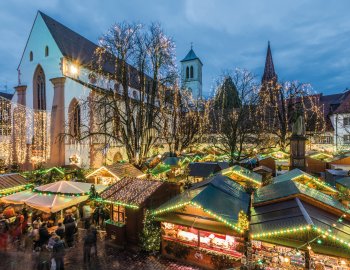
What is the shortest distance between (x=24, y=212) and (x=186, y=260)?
917cm

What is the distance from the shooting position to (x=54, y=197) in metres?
12.1

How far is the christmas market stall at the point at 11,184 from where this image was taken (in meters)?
13.9

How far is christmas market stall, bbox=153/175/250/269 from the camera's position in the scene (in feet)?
26.6

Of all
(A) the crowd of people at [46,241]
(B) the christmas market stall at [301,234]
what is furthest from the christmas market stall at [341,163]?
(A) the crowd of people at [46,241]

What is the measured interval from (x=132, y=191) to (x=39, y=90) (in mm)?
25596

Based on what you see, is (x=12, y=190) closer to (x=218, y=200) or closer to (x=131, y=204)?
(x=131, y=204)

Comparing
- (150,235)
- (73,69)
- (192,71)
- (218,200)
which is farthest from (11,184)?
(192,71)

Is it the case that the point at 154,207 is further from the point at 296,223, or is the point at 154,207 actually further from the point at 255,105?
the point at 255,105

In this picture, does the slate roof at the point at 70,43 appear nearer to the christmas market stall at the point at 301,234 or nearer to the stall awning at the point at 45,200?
the stall awning at the point at 45,200

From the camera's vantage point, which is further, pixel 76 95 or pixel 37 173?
pixel 76 95

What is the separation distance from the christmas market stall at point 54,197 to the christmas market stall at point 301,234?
8887mm

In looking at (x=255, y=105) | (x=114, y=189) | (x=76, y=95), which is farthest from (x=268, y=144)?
(x=114, y=189)

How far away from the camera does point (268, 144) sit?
38.1 metres

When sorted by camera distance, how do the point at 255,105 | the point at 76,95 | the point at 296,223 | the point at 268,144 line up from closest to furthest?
the point at 296,223 → the point at 76,95 → the point at 255,105 → the point at 268,144
